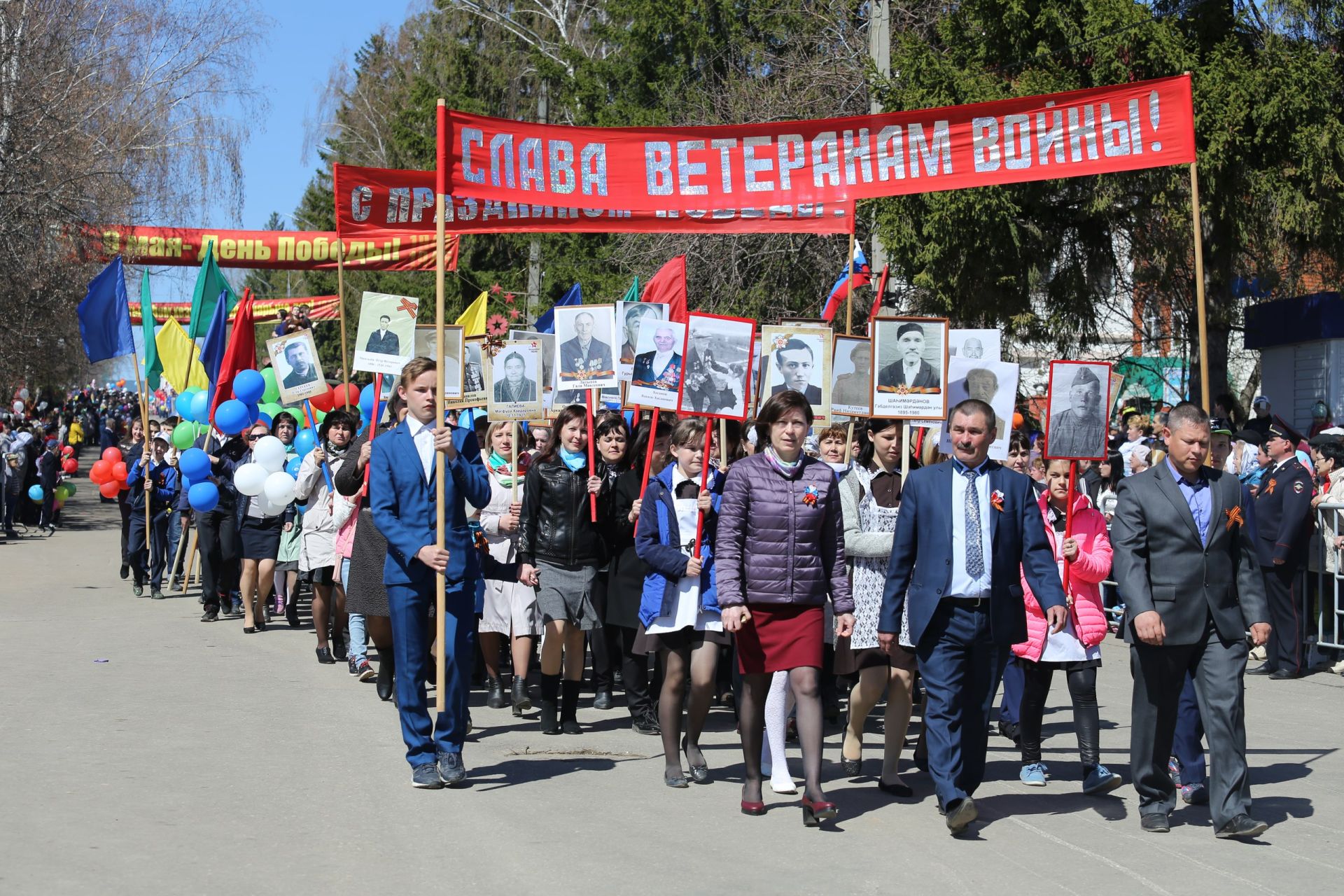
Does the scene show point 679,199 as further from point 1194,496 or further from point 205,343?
point 205,343

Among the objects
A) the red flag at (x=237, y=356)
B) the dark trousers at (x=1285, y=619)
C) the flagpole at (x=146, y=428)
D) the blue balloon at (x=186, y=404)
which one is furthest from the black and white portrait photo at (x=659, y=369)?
the blue balloon at (x=186, y=404)

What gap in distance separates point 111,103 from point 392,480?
1137 inches

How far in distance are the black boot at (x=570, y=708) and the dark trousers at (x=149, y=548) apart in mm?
9187

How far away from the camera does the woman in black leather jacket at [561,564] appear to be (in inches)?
354

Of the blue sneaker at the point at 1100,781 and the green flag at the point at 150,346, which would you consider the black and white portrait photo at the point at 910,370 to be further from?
the green flag at the point at 150,346

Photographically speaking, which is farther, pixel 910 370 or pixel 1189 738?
pixel 910 370

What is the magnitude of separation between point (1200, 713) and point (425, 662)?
11.9 feet

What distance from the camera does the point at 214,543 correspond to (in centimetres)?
1454

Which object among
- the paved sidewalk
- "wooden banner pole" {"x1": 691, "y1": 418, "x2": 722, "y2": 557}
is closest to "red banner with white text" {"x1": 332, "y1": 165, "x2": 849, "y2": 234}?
"wooden banner pole" {"x1": 691, "y1": 418, "x2": 722, "y2": 557}

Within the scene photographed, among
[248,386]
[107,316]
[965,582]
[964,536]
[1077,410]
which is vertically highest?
[107,316]

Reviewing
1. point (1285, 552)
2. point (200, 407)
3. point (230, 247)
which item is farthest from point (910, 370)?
point (230, 247)

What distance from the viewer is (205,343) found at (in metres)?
15.9

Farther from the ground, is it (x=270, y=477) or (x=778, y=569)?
(x=270, y=477)

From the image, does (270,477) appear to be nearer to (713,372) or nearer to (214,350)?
(214,350)
